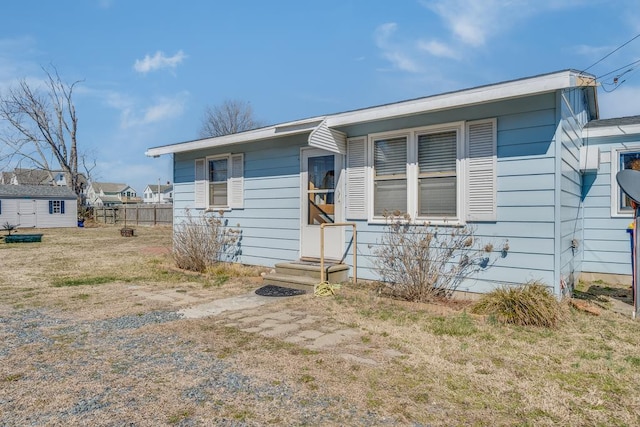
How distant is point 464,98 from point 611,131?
3.50 metres

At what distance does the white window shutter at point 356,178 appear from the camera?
6711 millimetres

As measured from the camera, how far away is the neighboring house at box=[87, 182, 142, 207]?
5980 cm

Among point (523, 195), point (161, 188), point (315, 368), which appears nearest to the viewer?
point (315, 368)

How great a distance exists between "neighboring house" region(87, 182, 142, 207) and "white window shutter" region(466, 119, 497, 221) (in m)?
62.5

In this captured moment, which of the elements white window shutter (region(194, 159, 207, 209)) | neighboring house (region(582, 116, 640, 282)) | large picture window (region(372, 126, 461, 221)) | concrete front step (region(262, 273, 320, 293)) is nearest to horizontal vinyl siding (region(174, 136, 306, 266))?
white window shutter (region(194, 159, 207, 209))

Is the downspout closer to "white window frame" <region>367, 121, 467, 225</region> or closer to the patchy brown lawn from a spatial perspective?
the patchy brown lawn

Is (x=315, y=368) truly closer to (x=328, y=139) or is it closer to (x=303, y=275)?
(x=303, y=275)

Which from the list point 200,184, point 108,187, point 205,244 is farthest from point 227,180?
point 108,187

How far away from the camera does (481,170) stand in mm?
5484

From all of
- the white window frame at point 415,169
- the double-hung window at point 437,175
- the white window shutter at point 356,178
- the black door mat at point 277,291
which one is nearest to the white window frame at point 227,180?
the black door mat at point 277,291

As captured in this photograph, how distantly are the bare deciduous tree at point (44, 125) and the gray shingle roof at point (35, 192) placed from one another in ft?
8.87

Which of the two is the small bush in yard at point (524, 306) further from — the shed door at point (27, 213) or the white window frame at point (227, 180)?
the shed door at point (27, 213)

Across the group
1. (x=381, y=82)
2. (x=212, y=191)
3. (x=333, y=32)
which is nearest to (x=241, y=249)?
(x=212, y=191)

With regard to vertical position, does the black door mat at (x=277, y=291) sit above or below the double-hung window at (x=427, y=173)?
below
